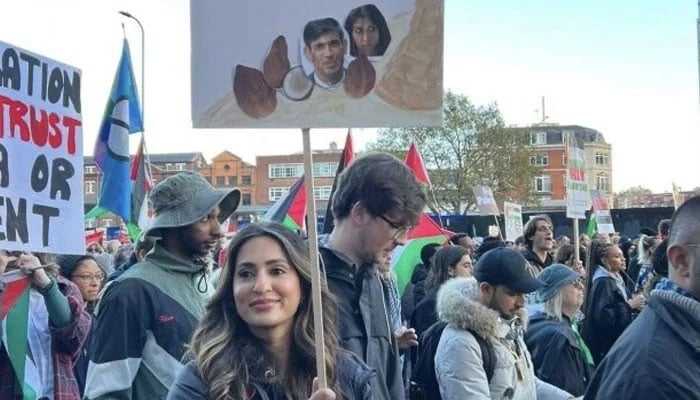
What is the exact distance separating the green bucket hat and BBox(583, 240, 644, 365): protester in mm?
4374

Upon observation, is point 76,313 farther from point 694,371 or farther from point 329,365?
point 694,371

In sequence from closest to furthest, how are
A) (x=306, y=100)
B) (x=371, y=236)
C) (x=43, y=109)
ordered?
(x=306, y=100)
(x=371, y=236)
(x=43, y=109)

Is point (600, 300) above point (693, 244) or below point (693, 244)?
below

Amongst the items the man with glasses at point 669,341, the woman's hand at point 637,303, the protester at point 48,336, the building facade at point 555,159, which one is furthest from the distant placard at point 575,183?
the building facade at point 555,159

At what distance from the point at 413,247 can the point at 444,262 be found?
212 centimetres

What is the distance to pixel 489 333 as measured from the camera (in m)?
4.41

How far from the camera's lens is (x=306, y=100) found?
2.89 metres

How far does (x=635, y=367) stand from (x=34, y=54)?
9.77 ft

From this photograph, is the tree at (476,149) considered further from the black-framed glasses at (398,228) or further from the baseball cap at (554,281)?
the black-framed glasses at (398,228)

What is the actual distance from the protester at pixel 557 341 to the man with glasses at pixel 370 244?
2209 mm

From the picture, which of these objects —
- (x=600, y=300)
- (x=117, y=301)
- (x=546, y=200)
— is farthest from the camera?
(x=546, y=200)

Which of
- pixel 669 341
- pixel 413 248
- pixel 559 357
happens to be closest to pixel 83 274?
pixel 559 357

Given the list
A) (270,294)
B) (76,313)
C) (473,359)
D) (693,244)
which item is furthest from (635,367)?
(76,313)

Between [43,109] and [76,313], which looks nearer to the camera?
[43,109]
